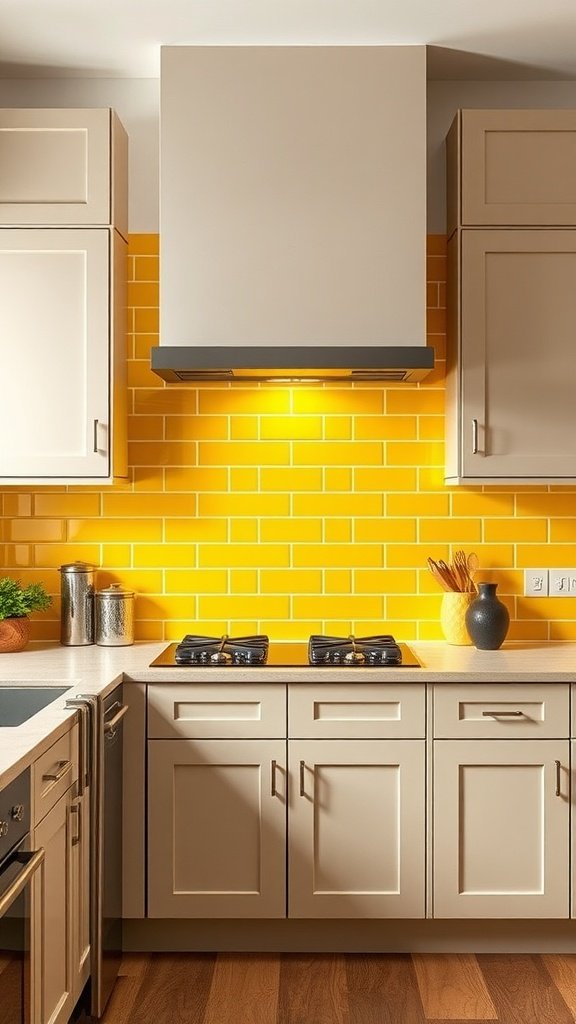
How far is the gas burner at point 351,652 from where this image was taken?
2912mm

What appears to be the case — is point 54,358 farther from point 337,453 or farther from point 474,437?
point 474,437

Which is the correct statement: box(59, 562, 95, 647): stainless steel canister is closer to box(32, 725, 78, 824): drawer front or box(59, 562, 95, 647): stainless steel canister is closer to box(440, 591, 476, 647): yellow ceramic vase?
box(32, 725, 78, 824): drawer front

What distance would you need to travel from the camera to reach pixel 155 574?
341 cm

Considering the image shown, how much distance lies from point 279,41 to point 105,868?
2567 millimetres

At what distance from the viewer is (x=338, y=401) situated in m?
3.38

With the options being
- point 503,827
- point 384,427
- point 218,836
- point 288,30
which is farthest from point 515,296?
point 218,836

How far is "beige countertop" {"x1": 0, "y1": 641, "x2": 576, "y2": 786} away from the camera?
9.02 feet

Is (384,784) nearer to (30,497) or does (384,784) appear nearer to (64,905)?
(64,905)

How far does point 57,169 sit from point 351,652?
1.79m

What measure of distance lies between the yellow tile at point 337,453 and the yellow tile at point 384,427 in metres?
0.03

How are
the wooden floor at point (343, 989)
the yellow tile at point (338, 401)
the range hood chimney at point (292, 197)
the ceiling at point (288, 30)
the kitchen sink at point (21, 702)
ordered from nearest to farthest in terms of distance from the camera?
the wooden floor at point (343, 989)
the kitchen sink at point (21, 702)
the ceiling at point (288, 30)
the range hood chimney at point (292, 197)
the yellow tile at point (338, 401)

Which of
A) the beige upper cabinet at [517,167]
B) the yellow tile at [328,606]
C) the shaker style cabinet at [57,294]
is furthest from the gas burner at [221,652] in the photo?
the beige upper cabinet at [517,167]

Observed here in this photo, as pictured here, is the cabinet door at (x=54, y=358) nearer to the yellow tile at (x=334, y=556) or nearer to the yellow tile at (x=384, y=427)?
the yellow tile at (x=334, y=556)

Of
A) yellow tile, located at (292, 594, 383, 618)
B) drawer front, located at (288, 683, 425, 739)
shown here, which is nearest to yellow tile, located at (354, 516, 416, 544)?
yellow tile, located at (292, 594, 383, 618)
